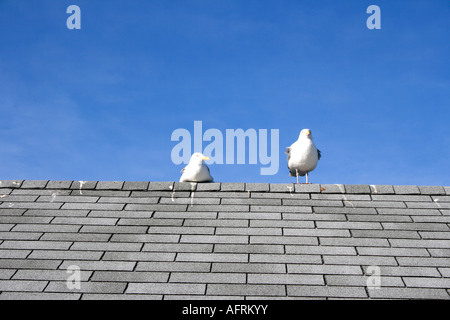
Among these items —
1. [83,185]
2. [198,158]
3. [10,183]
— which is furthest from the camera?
[198,158]

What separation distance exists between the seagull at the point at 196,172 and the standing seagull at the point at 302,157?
1.51 metres

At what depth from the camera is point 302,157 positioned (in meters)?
6.89

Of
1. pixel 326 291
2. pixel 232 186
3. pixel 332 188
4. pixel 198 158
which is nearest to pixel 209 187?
pixel 232 186

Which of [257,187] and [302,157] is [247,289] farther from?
[302,157]

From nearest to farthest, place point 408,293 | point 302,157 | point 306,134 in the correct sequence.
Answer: point 408,293, point 302,157, point 306,134

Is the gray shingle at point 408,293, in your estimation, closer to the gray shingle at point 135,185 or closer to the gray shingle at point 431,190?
the gray shingle at point 431,190

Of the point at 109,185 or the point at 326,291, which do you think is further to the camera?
the point at 109,185

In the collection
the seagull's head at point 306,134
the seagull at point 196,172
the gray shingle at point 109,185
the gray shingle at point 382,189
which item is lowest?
the gray shingle at point 109,185

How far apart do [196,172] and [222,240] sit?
175 cm

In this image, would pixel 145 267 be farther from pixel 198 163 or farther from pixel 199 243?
pixel 198 163

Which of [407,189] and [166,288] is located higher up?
[407,189]

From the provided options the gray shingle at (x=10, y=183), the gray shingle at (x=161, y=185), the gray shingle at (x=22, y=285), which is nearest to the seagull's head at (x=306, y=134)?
the gray shingle at (x=161, y=185)

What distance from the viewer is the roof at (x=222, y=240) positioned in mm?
3619
